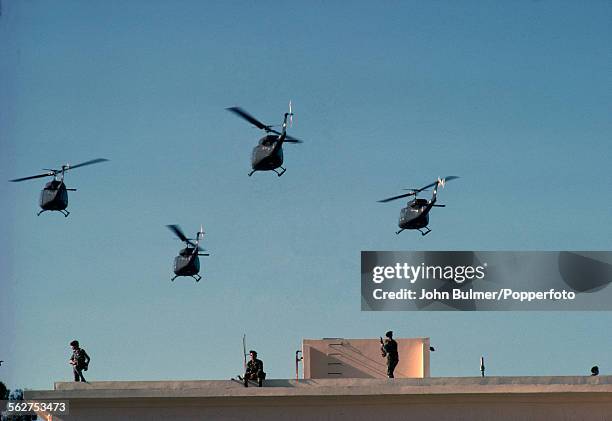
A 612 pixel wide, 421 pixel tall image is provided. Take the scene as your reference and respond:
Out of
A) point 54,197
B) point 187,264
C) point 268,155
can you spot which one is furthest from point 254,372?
point 187,264

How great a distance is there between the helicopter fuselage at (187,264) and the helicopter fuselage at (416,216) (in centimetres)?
1131

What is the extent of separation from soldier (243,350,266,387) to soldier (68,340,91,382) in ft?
13.9

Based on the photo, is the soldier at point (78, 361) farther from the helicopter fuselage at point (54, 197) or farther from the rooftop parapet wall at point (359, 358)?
the helicopter fuselage at point (54, 197)

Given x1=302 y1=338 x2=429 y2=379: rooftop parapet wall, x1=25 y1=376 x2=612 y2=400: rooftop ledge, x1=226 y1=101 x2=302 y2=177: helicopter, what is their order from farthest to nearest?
x1=226 y1=101 x2=302 y2=177: helicopter < x1=302 y1=338 x2=429 y2=379: rooftop parapet wall < x1=25 y1=376 x2=612 y2=400: rooftop ledge

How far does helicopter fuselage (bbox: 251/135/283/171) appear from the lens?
225ft

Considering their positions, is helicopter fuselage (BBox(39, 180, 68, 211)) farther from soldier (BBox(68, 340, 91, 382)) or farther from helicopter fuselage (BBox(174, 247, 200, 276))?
soldier (BBox(68, 340, 91, 382))

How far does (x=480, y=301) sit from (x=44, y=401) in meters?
21.9

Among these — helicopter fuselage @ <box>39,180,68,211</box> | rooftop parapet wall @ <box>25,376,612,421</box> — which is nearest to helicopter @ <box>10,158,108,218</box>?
helicopter fuselage @ <box>39,180,68,211</box>

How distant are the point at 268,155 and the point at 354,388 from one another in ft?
107

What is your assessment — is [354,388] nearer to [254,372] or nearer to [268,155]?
[254,372]

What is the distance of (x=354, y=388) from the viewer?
121ft

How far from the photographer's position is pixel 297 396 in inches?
1451

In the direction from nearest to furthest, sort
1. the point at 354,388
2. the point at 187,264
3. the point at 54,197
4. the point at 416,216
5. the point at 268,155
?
the point at 354,388 < the point at 268,155 < the point at 54,197 < the point at 416,216 < the point at 187,264

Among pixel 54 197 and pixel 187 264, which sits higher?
pixel 54 197
